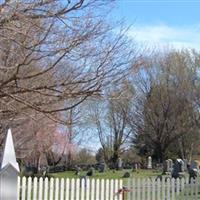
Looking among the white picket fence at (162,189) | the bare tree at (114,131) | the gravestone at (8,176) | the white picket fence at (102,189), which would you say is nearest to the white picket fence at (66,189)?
the white picket fence at (102,189)

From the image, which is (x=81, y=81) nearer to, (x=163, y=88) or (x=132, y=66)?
(x=132, y=66)

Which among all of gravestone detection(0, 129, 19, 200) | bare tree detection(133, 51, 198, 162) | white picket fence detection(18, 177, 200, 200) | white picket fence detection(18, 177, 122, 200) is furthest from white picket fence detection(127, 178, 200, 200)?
bare tree detection(133, 51, 198, 162)

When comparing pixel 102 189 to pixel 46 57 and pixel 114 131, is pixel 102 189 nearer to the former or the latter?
pixel 46 57

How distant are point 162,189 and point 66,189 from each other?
10.4ft

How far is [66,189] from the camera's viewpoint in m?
15.6

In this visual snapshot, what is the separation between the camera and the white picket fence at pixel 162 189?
16547 mm

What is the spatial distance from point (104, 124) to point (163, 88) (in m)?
11.6

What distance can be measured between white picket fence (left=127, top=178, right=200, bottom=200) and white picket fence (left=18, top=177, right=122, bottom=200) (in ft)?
1.90

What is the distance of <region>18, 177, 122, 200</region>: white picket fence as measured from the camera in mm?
15211

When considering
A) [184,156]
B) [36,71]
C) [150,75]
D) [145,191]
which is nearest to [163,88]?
[150,75]

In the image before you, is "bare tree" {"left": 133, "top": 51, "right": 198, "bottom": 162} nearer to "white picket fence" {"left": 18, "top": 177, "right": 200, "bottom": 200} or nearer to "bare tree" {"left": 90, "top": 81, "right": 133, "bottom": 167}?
"bare tree" {"left": 90, "top": 81, "right": 133, "bottom": 167}

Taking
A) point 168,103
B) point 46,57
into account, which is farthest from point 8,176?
point 168,103

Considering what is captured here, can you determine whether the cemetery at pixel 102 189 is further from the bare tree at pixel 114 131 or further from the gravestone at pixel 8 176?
the bare tree at pixel 114 131

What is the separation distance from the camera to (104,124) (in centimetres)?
6425
